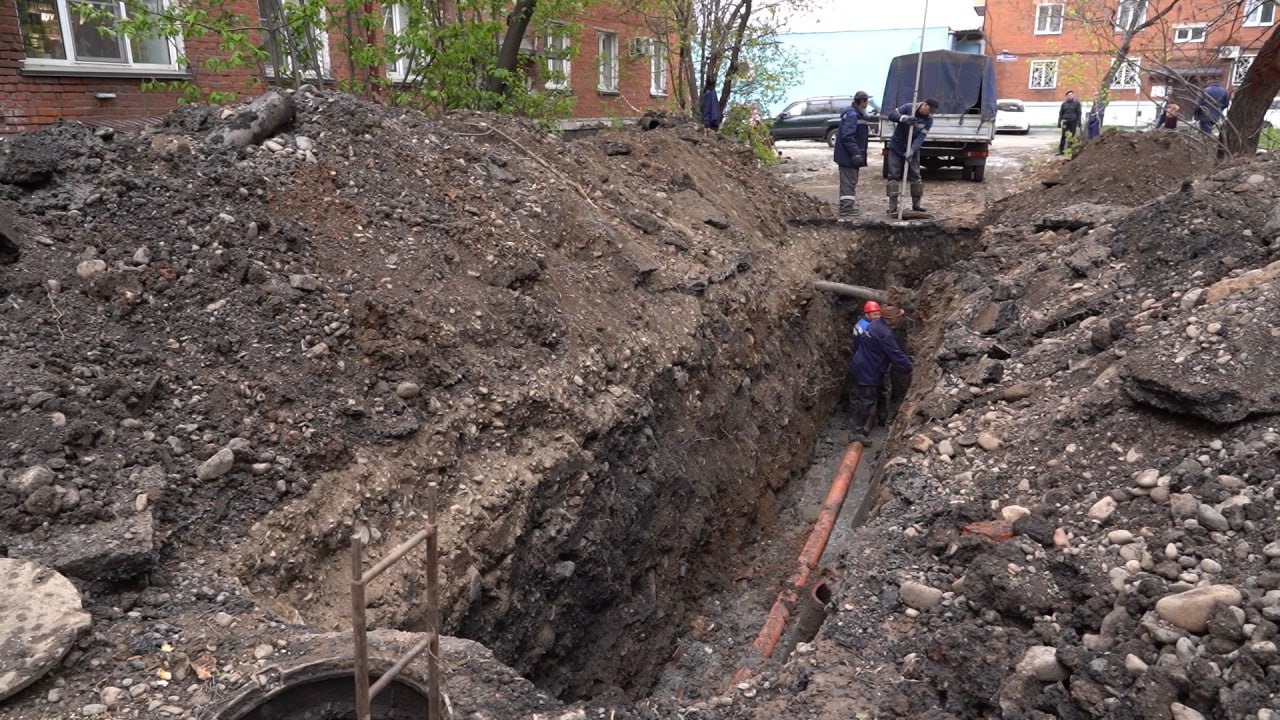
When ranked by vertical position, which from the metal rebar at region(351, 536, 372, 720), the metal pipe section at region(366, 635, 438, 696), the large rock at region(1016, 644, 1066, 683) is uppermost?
the metal rebar at region(351, 536, 372, 720)

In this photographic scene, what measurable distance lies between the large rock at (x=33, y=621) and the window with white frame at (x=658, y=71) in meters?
13.6

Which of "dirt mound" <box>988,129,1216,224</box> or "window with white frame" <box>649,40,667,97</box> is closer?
"dirt mound" <box>988,129,1216,224</box>

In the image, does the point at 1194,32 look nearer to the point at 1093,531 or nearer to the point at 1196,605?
the point at 1093,531

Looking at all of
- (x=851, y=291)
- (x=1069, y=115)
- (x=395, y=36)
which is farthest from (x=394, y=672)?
(x=1069, y=115)

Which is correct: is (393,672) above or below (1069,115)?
below

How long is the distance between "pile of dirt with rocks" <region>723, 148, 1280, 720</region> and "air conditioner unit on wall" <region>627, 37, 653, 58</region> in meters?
10.6

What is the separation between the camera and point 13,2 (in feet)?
26.3

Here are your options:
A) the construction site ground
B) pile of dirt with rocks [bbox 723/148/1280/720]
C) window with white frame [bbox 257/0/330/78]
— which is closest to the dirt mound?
the construction site ground

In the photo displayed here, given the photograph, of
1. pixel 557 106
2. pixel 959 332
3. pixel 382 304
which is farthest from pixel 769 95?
pixel 382 304

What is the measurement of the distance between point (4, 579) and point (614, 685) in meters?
3.52

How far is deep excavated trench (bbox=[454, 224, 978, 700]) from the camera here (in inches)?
203

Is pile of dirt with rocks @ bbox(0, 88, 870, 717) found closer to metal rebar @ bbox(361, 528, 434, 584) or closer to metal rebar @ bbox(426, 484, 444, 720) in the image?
metal rebar @ bbox(426, 484, 444, 720)

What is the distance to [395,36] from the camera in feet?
26.9

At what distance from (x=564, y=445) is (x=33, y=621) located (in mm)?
2993
